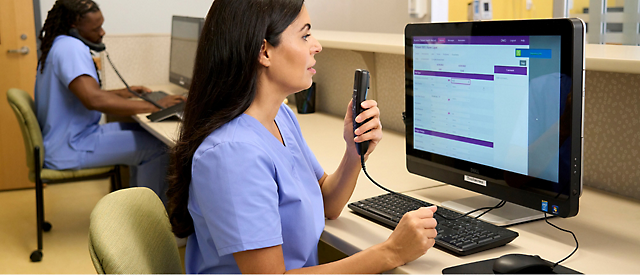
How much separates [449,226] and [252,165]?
37 cm

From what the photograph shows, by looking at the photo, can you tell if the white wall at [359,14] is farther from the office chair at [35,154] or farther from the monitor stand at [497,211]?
the monitor stand at [497,211]

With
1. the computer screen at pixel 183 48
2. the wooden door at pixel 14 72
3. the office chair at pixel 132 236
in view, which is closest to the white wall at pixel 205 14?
the wooden door at pixel 14 72

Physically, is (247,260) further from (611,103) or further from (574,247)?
(611,103)

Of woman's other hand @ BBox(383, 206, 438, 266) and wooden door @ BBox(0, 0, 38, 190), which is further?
wooden door @ BBox(0, 0, 38, 190)

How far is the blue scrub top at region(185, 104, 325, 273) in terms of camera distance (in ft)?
2.74

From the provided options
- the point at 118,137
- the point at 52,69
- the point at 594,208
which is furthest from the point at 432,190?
the point at 52,69

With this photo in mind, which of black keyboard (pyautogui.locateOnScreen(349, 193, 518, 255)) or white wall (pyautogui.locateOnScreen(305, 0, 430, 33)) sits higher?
white wall (pyautogui.locateOnScreen(305, 0, 430, 33))

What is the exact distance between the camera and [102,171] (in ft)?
8.44

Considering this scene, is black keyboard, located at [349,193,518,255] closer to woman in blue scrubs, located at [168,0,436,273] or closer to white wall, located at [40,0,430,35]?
woman in blue scrubs, located at [168,0,436,273]

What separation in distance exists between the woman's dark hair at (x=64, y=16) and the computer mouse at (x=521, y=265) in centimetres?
229

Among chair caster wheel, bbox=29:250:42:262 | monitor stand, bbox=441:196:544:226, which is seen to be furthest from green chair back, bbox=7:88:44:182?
monitor stand, bbox=441:196:544:226

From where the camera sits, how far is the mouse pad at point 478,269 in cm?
79

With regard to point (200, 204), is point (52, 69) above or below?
above

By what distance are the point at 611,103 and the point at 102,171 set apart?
2172 millimetres
